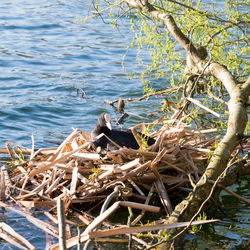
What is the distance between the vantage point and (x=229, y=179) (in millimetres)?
5098

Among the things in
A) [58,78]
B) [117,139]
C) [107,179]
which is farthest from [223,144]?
[58,78]

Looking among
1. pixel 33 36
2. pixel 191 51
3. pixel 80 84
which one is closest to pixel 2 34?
pixel 33 36

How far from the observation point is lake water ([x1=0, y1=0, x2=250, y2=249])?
6.08m

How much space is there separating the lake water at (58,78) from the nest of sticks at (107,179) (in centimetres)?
32

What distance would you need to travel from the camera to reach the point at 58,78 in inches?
448

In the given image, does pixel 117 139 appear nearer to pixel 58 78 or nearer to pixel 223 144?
pixel 223 144

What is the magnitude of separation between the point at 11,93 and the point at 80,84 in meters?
1.53

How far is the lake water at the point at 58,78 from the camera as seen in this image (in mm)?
6078

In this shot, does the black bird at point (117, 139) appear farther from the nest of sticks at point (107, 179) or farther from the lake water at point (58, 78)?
the lake water at point (58, 78)

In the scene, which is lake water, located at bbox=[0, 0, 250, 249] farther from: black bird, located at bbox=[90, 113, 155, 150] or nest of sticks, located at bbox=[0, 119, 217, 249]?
black bird, located at bbox=[90, 113, 155, 150]

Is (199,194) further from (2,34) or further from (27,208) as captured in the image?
(2,34)

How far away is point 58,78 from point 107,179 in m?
6.79

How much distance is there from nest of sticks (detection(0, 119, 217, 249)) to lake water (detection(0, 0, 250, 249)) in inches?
12.6

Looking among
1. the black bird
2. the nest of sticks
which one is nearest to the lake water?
the nest of sticks
